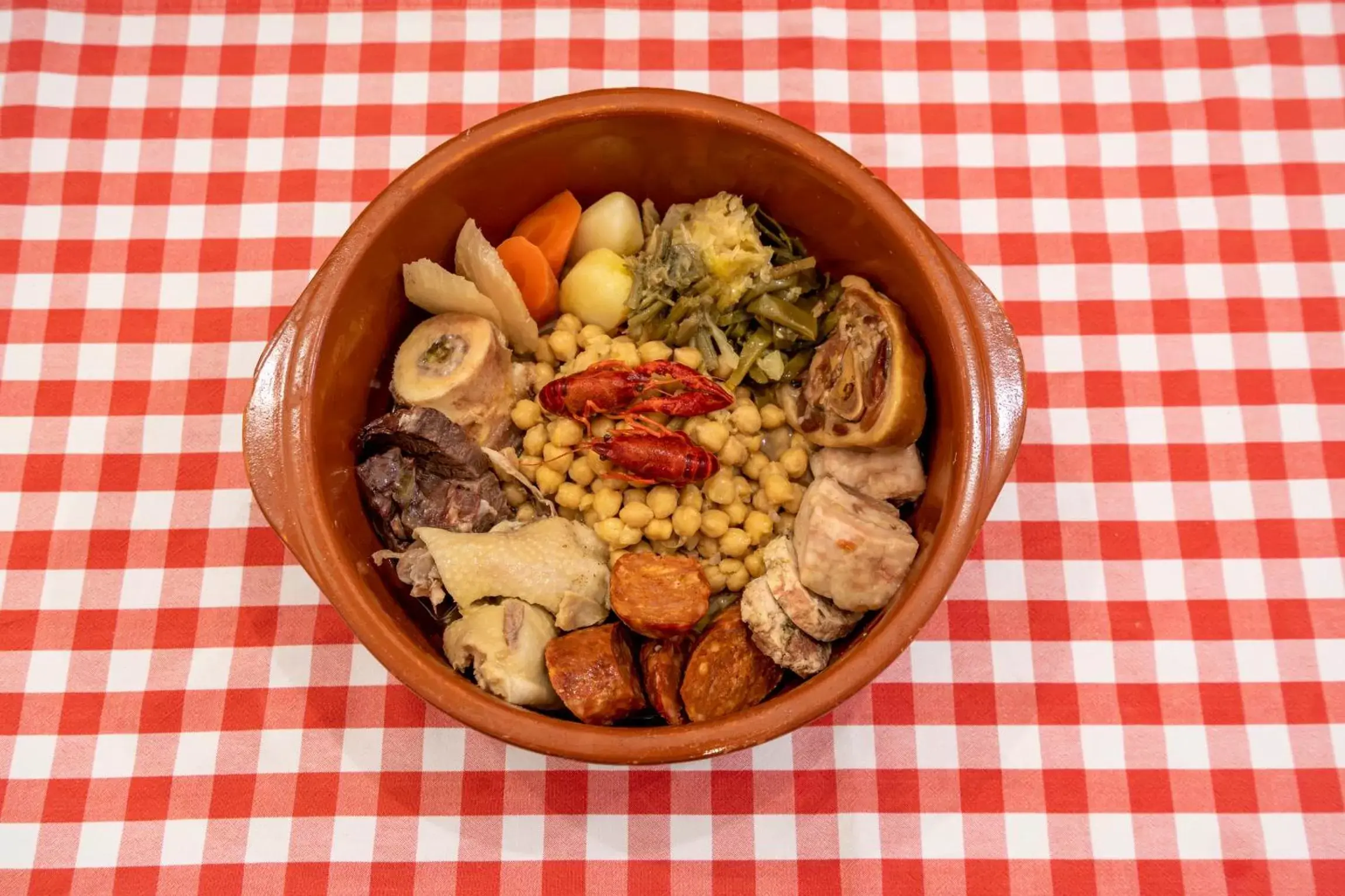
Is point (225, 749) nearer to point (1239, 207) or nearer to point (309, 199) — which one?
point (309, 199)

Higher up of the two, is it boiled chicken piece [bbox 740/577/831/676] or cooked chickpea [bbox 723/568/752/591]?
boiled chicken piece [bbox 740/577/831/676]

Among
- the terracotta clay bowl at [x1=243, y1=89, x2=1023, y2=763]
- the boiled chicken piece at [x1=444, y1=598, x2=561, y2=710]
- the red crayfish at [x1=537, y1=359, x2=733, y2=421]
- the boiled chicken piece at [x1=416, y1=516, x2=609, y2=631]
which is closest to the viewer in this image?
the terracotta clay bowl at [x1=243, y1=89, x2=1023, y2=763]

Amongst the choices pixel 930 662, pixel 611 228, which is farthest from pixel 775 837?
pixel 611 228

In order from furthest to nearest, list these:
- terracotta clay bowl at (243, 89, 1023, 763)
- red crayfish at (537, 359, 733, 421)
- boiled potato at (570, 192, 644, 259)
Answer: boiled potato at (570, 192, 644, 259) < red crayfish at (537, 359, 733, 421) < terracotta clay bowl at (243, 89, 1023, 763)

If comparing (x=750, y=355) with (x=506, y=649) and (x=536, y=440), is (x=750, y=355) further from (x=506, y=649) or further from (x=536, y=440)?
(x=506, y=649)

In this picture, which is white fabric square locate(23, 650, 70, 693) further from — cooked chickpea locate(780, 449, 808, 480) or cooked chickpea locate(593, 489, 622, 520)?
cooked chickpea locate(780, 449, 808, 480)

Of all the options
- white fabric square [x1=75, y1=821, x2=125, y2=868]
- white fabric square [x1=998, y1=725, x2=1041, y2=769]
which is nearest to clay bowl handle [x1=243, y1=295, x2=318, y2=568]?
white fabric square [x1=75, y1=821, x2=125, y2=868]

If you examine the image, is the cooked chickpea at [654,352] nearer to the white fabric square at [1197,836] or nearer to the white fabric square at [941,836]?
the white fabric square at [941,836]

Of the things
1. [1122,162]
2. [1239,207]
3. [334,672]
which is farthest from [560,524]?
[1239,207]
